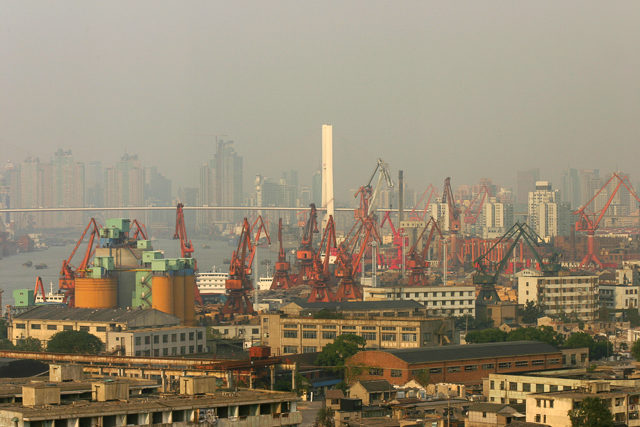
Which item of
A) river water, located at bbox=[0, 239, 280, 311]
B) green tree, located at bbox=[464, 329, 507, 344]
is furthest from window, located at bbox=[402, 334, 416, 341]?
river water, located at bbox=[0, 239, 280, 311]

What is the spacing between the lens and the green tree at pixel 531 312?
3816cm

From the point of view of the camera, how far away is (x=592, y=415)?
1512cm

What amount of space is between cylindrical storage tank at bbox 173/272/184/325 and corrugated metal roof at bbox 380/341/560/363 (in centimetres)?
1329

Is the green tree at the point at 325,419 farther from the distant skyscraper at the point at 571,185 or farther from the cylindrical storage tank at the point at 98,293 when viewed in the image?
the distant skyscraper at the point at 571,185

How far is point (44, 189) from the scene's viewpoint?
465 ft

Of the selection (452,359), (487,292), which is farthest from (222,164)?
(452,359)

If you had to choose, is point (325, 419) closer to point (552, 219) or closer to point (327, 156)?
point (327, 156)

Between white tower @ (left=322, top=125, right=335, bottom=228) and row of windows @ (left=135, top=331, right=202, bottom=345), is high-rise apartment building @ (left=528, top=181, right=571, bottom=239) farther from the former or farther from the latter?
row of windows @ (left=135, top=331, right=202, bottom=345)

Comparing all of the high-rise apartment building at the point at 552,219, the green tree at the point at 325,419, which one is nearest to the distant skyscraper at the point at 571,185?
the high-rise apartment building at the point at 552,219

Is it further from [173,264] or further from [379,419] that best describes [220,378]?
[173,264]

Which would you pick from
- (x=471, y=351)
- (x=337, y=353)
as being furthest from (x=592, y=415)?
(x=337, y=353)

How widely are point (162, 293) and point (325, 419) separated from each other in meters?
19.9

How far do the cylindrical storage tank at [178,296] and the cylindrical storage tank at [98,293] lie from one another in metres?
2.15

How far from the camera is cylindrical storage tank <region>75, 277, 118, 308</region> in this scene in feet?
122
